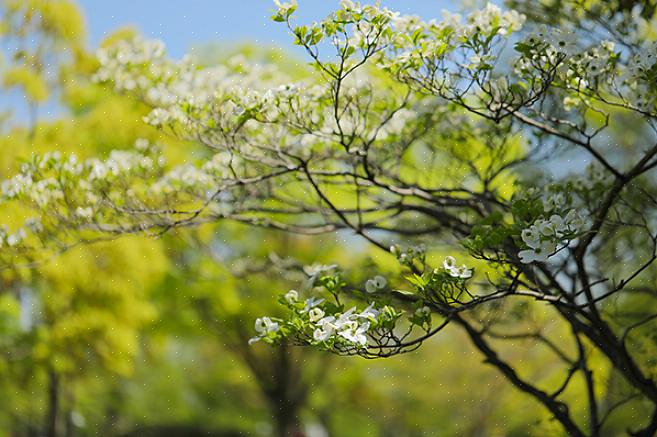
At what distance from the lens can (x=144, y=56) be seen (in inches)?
146

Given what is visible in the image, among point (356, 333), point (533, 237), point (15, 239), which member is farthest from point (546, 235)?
point (15, 239)

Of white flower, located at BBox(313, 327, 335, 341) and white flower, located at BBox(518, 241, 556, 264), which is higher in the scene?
white flower, located at BBox(518, 241, 556, 264)

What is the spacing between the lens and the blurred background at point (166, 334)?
653cm

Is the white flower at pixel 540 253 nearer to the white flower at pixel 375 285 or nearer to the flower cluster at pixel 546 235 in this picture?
the flower cluster at pixel 546 235

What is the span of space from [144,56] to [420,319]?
7.11 feet

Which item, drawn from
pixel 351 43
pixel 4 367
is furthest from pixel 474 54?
pixel 4 367

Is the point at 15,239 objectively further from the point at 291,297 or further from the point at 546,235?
the point at 546,235

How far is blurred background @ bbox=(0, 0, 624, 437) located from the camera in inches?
257

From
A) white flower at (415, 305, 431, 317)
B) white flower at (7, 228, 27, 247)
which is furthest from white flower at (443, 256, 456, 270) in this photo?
white flower at (7, 228, 27, 247)

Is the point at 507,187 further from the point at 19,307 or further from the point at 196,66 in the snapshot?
the point at 19,307

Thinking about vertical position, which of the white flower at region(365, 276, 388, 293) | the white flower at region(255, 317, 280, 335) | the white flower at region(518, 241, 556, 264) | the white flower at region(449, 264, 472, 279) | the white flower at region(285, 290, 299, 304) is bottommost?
the white flower at region(518, 241, 556, 264)

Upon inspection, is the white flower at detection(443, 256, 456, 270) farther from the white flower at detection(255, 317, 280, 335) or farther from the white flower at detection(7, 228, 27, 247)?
the white flower at detection(7, 228, 27, 247)

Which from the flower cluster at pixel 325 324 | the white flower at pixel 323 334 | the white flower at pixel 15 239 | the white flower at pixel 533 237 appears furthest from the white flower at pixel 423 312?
the white flower at pixel 15 239

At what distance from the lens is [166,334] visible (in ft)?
30.4
